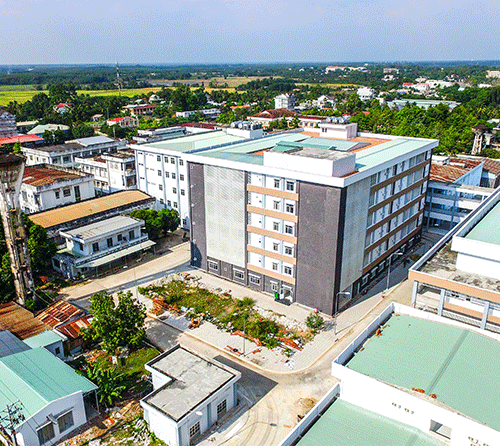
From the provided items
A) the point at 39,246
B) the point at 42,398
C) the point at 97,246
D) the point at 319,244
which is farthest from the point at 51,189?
the point at 319,244

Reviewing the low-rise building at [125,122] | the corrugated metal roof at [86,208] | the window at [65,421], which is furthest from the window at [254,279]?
the low-rise building at [125,122]

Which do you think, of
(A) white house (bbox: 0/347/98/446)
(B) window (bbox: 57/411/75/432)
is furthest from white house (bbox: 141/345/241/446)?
(B) window (bbox: 57/411/75/432)

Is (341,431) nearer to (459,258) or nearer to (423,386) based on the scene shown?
(423,386)

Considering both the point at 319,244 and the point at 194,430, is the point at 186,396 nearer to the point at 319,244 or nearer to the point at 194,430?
the point at 194,430

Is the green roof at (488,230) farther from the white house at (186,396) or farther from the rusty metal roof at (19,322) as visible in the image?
the rusty metal roof at (19,322)

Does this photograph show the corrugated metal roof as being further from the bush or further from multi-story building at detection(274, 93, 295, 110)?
multi-story building at detection(274, 93, 295, 110)

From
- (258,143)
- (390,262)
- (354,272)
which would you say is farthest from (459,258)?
(258,143)
